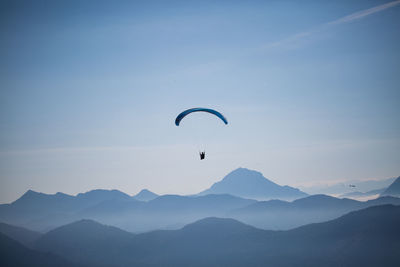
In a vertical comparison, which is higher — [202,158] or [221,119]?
[221,119]

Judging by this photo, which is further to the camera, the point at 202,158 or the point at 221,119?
the point at 221,119

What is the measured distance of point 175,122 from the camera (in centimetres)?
9256

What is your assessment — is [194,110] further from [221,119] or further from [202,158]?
[202,158]

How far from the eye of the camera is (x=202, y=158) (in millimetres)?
85250

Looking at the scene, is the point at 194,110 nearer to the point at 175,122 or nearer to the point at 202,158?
the point at 175,122

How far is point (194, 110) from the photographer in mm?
92750

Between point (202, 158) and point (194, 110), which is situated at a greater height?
point (194, 110)

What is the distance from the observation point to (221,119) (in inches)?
3590

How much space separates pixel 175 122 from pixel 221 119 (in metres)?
10.8

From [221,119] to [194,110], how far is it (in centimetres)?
677

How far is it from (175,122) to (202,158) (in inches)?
491

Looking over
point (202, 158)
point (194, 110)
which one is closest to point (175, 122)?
point (194, 110)

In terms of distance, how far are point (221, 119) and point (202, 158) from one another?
11333mm

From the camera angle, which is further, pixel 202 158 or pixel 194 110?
pixel 194 110
